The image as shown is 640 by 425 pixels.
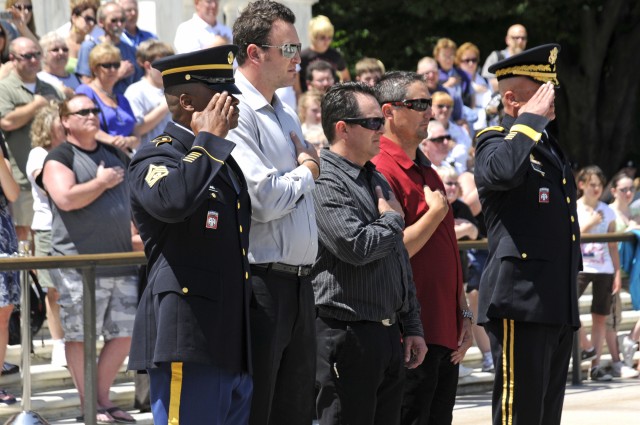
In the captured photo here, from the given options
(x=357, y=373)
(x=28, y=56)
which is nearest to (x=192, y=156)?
(x=357, y=373)

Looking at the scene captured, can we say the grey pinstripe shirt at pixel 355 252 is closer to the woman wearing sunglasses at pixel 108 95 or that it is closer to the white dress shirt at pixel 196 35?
the woman wearing sunglasses at pixel 108 95

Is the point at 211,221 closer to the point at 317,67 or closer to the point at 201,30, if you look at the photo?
the point at 317,67

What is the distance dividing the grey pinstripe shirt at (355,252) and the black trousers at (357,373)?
0.24 ft

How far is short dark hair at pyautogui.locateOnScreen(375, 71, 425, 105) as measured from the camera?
634 centimetres

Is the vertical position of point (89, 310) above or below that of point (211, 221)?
below

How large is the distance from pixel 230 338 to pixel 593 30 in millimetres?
19326

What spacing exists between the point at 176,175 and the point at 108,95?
573 centimetres

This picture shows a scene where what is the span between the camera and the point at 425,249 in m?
6.32

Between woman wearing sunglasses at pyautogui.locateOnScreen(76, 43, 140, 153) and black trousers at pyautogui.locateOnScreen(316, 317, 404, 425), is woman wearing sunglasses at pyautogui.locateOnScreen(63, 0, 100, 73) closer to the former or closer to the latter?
woman wearing sunglasses at pyautogui.locateOnScreen(76, 43, 140, 153)

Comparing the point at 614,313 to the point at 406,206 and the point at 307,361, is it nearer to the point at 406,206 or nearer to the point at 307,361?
the point at 406,206

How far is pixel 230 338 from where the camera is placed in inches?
184

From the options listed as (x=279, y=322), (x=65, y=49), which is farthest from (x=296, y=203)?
(x=65, y=49)

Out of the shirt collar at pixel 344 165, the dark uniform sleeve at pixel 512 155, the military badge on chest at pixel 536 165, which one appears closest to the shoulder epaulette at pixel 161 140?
the shirt collar at pixel 344 165

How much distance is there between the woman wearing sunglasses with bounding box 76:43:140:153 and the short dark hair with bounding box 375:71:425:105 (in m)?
3.79
